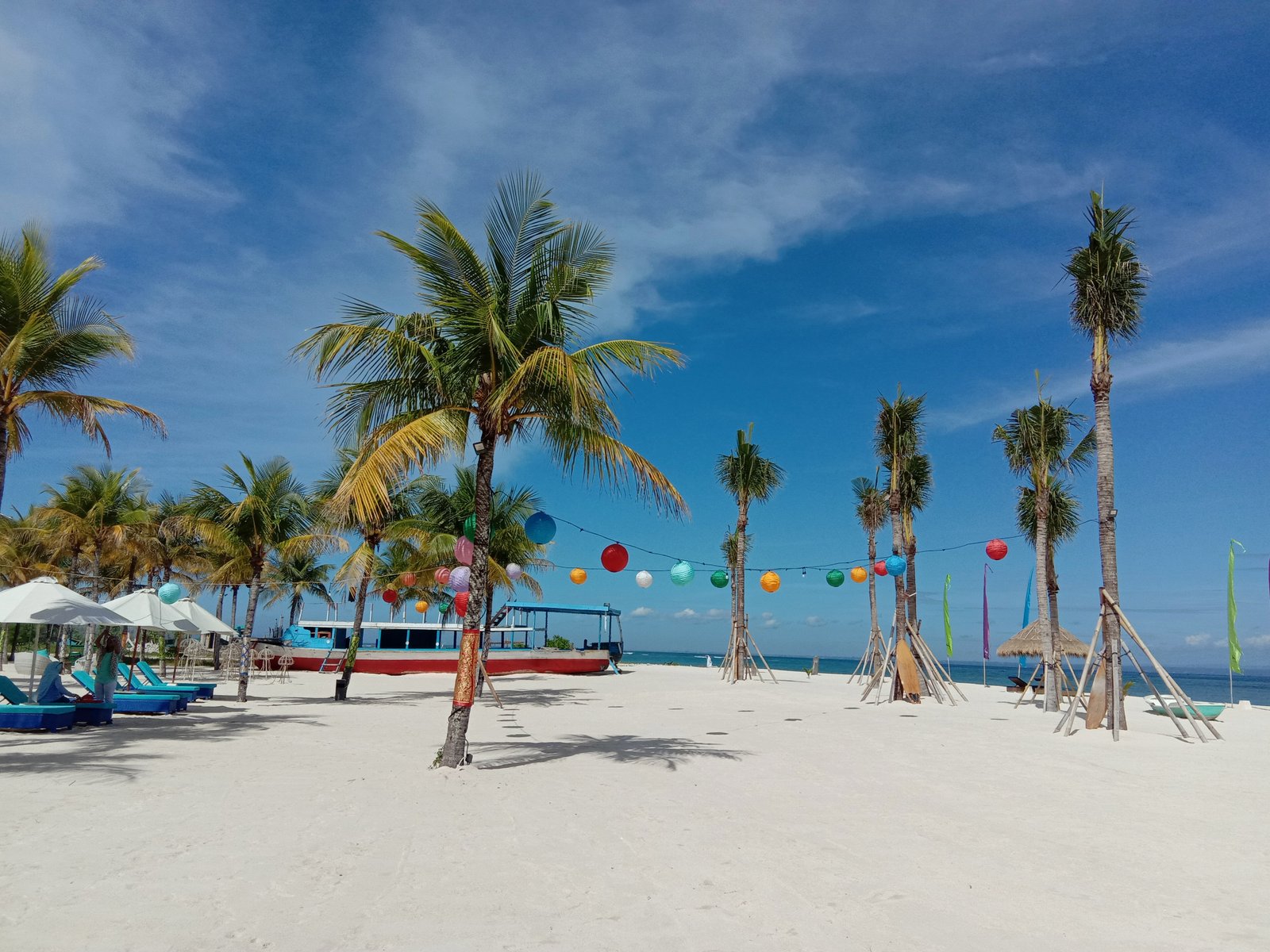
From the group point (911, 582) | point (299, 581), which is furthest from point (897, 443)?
point (299, 581)

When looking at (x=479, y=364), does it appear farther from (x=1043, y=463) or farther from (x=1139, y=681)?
(x=1139, y=681)

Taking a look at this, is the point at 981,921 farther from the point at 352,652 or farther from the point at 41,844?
the point at 352,652

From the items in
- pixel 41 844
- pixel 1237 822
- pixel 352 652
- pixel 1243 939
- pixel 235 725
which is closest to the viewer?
pixel 1243 939

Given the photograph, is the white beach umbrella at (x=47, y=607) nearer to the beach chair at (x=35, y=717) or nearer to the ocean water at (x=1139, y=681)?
the beach chair at (x=35, y=717)

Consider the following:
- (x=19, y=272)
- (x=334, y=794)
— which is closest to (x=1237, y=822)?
(x=334, y=794)

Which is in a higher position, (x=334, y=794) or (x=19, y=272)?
(x=19, y=272)

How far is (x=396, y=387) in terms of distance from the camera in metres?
11.1

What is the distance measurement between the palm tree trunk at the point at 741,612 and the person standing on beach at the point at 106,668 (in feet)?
67.5

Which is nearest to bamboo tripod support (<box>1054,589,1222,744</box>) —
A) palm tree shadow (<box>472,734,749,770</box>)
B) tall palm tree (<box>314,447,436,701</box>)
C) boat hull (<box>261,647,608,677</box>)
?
palm tree shadow (<box>472,734,749,770</box>)

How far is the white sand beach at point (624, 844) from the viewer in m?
4.74

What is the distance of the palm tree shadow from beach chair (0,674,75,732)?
6.67 m

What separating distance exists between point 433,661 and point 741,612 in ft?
46.6

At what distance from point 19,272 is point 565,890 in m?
12.5

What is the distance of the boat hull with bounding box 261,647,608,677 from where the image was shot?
34.8 meters
